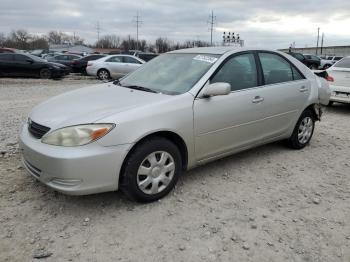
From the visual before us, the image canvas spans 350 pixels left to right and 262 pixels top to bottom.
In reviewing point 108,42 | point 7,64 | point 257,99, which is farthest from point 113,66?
point 108,42

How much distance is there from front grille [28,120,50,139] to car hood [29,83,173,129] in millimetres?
40

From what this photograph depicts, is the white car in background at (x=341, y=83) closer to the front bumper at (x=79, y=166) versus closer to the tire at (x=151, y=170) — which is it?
the tire at (x=151, y=170)

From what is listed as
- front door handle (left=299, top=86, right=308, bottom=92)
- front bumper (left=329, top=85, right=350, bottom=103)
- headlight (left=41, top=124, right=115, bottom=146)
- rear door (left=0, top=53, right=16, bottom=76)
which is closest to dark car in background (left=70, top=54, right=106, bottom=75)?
rear door (left=0, top=53, right=16, bottom=76)

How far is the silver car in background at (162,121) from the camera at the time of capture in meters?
3.25

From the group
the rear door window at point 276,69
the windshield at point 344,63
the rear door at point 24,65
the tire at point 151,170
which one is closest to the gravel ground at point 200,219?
the tire at point 151,170

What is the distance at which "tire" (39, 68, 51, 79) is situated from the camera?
17.7 metres

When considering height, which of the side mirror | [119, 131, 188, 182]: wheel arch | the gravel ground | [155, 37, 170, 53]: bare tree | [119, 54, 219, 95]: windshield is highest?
[155, 37, 170, 53]: bare tree

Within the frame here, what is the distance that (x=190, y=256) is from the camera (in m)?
2.85

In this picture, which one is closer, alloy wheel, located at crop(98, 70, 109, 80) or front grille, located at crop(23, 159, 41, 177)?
front grille, located at crop(23, 159, 41, 177)

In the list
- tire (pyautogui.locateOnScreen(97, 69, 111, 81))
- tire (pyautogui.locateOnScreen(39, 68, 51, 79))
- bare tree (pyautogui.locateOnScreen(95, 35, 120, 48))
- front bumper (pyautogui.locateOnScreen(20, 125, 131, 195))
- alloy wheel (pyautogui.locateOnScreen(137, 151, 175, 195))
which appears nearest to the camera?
front bumper (pyautogui.locateOnScreen(20, 125, 131, 195))

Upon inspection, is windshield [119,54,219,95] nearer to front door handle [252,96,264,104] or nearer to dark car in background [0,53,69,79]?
front door handle [252,96,264,104]

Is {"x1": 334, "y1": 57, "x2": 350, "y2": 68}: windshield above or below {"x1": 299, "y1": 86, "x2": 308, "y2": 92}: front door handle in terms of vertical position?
above

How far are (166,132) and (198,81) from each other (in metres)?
0.74

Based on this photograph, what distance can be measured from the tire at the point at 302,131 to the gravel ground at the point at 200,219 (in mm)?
669
